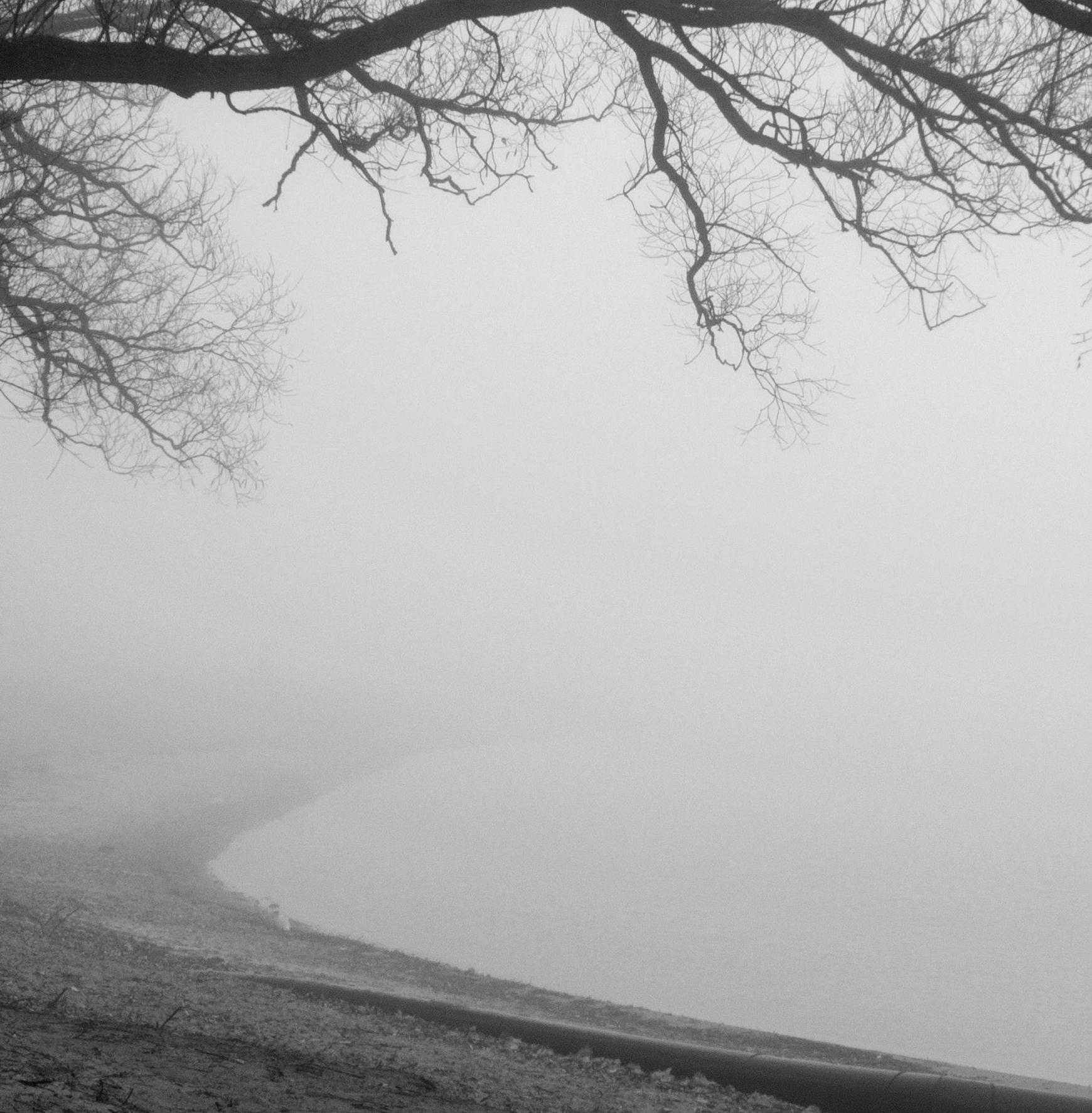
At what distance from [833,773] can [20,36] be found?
38.9 m

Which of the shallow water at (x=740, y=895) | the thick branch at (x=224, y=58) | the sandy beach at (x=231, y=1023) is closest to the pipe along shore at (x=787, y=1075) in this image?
the sandy beach at (x=231, y=1023)

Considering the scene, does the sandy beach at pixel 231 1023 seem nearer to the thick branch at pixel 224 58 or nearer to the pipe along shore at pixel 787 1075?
the pipe along shore at pixel 787 1075

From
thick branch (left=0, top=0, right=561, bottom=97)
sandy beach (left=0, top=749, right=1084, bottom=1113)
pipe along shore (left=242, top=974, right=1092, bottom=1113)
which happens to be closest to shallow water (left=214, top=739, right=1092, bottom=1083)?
sandy beach (left=0, top=749, right=1084, bottom=1113)

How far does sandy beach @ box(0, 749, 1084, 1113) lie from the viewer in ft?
15.1

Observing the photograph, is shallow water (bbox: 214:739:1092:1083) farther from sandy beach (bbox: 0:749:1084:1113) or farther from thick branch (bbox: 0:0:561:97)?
thick branch (bbox: 0:0:561:97)

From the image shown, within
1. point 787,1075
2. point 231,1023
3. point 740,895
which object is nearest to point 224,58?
point 231,1023

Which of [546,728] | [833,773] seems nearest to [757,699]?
[546,728]

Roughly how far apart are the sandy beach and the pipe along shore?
12 centimetres

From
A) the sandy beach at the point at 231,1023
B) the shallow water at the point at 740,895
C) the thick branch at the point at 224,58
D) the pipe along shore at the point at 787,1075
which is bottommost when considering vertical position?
the sandy beach at the point at 231,1023

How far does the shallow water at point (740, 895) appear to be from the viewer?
13.7 metres

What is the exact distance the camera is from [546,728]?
5591cm

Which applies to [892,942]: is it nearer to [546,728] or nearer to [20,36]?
[20,36]

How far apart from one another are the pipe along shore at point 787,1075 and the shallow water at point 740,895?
19.9 feet

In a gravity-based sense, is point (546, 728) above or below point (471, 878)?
above
